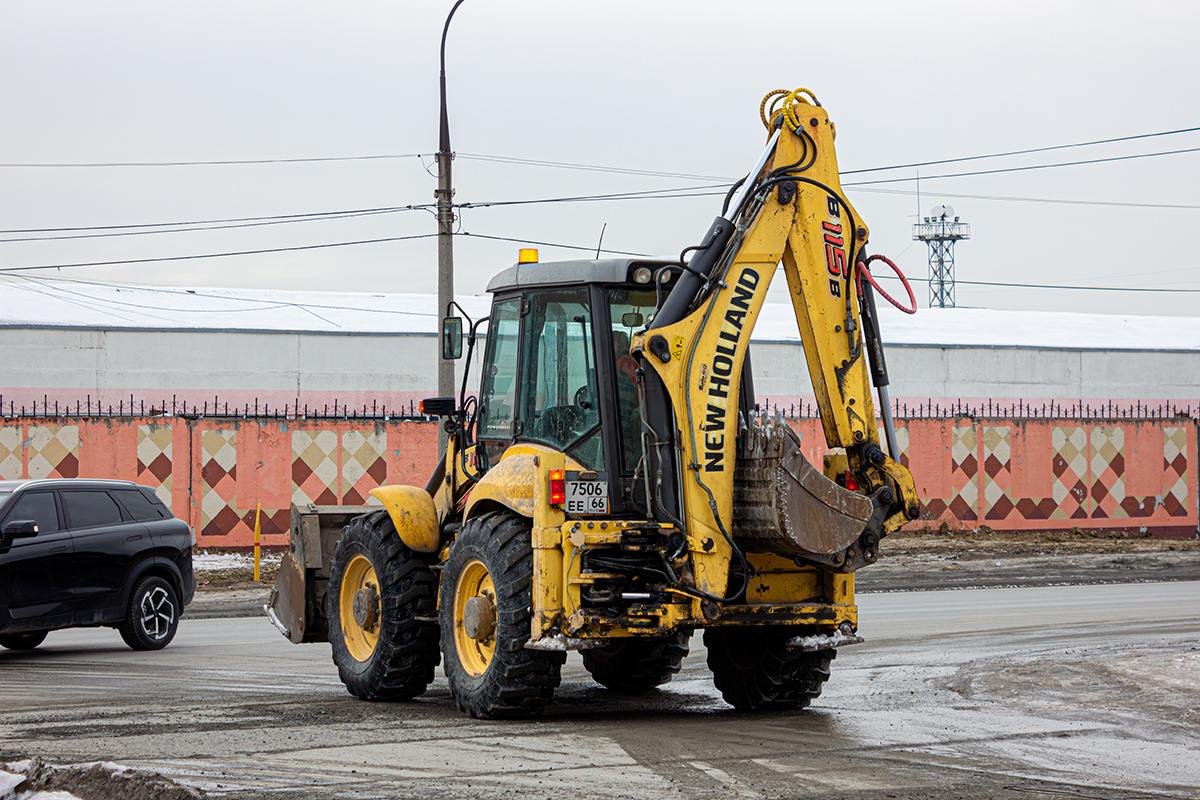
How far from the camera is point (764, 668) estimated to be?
9203 mm

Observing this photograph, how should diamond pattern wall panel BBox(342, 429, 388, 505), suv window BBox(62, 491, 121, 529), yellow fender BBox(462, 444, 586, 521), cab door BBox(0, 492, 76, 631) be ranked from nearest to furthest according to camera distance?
yellow fender BBox(462, 444, 586, 521) → cab door BBox(0, 492, 76, 631) → suv window BBox(62, 491, 121, 529) → diamond pattern wall panel BBox(342, 429, 388, 505)

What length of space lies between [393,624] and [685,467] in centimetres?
278

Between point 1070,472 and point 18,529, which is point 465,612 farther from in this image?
point 1070,472

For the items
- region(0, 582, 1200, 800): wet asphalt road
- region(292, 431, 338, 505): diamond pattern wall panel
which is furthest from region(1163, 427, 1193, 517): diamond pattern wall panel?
region(292, 431, 338, 505): diamond pattern wall panel

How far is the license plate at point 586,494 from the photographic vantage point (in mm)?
8211

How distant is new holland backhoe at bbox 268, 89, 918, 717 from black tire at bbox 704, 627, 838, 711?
2 cm

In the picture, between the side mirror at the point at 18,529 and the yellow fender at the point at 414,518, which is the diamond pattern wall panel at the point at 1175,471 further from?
the side mirror at the point at 18,529

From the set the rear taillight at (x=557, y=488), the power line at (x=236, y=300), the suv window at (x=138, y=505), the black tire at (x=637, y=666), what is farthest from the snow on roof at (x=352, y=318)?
the rear taillight at (x=557, y=488)

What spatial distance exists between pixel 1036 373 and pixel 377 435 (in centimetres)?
2182

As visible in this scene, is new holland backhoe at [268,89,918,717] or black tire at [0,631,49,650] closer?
new holland backhoe at [268,89,918,717]

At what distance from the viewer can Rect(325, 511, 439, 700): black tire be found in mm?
9633

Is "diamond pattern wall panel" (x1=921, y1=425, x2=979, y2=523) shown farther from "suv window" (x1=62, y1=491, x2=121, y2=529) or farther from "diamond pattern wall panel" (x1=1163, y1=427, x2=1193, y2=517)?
"suv window" (x1=62, y1=491, x2=121, y2=529)

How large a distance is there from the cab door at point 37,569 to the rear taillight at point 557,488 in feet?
22.6

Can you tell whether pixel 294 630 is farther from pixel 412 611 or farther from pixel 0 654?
pixel 0 654
